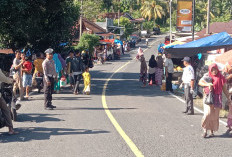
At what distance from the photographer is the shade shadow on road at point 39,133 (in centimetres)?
923

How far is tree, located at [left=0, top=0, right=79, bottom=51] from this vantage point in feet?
66.0

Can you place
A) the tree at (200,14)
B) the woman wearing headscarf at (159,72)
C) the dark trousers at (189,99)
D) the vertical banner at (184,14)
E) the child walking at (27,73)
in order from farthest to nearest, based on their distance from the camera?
the tree at (200,14), the vertical banner at (184,14), the woman wearing headscarf at (159,72), the child walking at (27,73), the dark trousers at (189,99)

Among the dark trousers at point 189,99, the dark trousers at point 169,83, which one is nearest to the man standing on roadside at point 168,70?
the dark trousers at point 169,83

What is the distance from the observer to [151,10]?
108 meters

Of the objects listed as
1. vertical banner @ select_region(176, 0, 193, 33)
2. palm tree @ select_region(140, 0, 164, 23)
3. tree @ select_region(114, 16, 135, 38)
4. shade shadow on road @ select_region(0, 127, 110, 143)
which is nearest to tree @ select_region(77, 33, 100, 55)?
vertical banner @ select_region(176, 0, 193, 33)

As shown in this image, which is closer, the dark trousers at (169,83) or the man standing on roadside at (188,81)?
the man standing on roadside at (188,81)

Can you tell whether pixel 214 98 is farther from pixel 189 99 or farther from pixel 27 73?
pixel 27 73

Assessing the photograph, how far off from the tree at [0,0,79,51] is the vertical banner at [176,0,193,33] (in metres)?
7.00

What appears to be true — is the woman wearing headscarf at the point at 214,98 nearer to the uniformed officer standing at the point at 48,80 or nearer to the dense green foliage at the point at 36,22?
the uniformed officer standing at the point at 48,80

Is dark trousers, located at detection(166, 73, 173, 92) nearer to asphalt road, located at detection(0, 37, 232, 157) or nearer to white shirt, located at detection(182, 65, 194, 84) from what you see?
asphalt road, located at detection(0, 37, 232, 157)

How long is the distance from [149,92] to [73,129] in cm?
957

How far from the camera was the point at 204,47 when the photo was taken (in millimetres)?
18609

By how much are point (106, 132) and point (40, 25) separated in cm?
1425

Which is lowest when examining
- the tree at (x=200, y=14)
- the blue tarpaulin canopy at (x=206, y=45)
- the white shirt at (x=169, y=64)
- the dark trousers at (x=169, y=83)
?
the dark trousers at (x=169, y=83)
